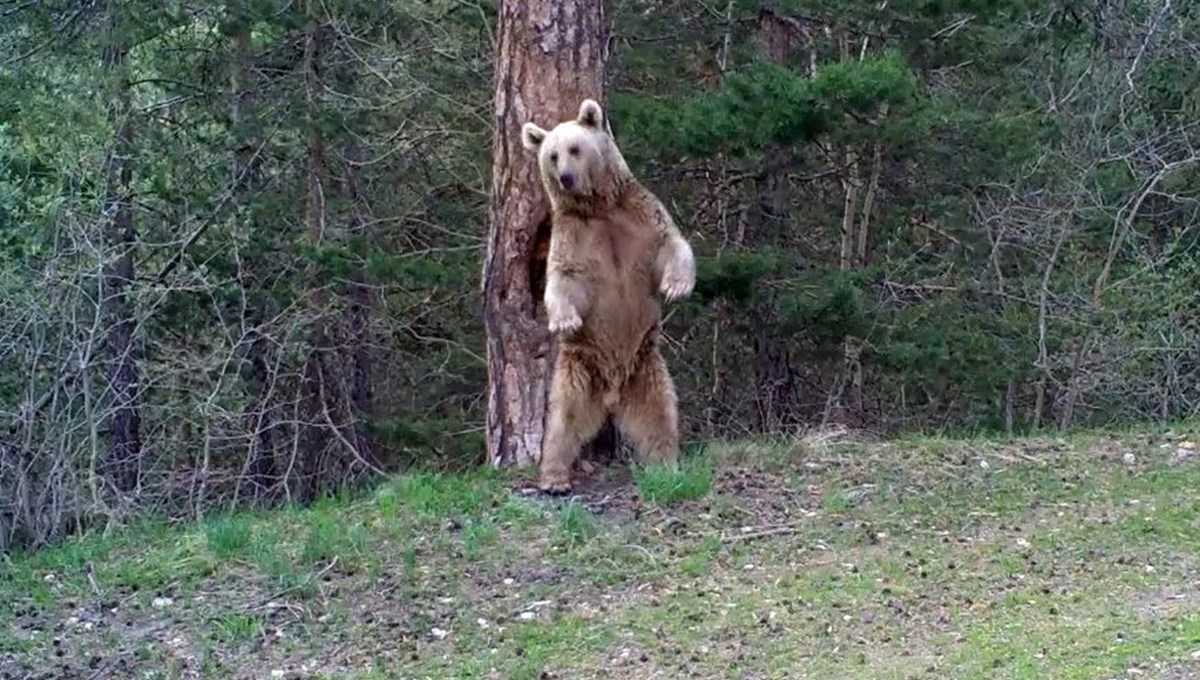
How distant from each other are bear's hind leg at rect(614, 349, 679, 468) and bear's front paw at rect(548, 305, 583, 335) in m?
0.61

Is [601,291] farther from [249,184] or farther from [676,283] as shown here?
[249,184]

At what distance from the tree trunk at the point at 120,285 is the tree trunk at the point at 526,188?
2906 millimetres

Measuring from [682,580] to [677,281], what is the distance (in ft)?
6.56

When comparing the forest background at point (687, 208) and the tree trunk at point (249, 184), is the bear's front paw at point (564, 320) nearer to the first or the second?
the forest background at point (687, 208)

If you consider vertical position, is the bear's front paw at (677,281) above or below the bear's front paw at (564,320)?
above

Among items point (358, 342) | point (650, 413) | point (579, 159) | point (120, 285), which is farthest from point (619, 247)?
point (358, 342)

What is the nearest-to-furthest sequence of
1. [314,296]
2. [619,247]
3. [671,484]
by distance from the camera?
[671,484], [619,247], [314,296]

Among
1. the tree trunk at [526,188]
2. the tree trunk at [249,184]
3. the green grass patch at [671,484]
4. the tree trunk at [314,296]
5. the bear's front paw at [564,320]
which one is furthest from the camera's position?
the tree trunk at [314,296]

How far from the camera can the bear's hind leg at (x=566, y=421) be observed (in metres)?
8.45

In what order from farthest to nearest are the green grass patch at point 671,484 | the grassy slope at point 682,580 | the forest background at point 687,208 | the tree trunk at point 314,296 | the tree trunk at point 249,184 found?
the tree trunk at point 314,296, the tree trunk at point 249,184, the forest background at point 687,208, the green grass patch at point 671,484, the grassy slope at point 682,580

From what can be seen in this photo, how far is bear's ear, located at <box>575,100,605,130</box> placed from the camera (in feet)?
27.7

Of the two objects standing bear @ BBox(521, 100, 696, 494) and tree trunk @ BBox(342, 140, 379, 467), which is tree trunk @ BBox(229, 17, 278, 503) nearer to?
tree trunk @ BBox(342, 140, 379, 467)

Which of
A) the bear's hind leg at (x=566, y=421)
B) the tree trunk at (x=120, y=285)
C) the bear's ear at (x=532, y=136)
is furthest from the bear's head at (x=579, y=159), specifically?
the tree trunk at (x=120, y=285)

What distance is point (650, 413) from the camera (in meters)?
8.76
